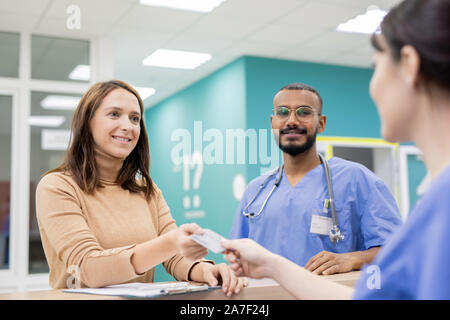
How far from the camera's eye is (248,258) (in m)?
0.71

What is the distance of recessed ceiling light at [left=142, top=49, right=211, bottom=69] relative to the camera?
124 inches

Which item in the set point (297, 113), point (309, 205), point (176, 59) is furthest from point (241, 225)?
point (176, 59)

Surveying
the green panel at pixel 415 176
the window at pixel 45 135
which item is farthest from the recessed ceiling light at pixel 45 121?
the green panel at pixel 415 176

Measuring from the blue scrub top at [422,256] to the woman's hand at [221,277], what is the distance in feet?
1.07

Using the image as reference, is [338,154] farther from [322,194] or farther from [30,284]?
[322,194]

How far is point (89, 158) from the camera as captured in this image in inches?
40.2

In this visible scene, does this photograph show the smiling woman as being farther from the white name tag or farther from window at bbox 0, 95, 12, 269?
window at bbox 0, 95, 12, 269

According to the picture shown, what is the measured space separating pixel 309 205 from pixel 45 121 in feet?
7.36

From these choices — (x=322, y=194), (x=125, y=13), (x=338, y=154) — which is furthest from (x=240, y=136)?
(x=338, y=154)

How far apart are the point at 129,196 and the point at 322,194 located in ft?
1.50

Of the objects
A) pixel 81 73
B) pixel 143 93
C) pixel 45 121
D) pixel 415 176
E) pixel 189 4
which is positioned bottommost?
pixel 415 176

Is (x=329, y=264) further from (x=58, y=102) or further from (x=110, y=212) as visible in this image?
(x=58, y=102)

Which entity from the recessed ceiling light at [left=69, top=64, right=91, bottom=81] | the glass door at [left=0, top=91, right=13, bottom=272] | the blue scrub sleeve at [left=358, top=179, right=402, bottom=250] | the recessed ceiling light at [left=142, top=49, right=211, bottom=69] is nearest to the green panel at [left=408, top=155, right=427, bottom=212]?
the recessed ceiling light at [left=142, top=49, right=211, bottom=69]

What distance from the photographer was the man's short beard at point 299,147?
47.3 inches
